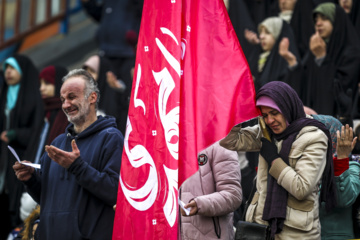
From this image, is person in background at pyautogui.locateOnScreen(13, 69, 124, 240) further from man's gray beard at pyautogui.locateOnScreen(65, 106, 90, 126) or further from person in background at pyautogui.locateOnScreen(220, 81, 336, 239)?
person in background at pyautogui.locateOnScreen(220, 81, 336, 239)

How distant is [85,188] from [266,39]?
189 inches

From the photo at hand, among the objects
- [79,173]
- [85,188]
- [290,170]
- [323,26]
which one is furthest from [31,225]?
[323,26]

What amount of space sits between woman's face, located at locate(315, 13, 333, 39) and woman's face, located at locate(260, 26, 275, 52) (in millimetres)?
755

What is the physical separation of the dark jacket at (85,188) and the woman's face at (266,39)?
4.30 m

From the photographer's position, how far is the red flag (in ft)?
15.4

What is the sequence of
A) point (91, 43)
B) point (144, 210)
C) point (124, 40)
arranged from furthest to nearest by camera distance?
point (91, 43) < point (124, 40) < point (144, 210)

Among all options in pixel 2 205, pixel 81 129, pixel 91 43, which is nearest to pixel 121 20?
pixel 91 43

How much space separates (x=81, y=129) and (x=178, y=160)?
1.32 metres

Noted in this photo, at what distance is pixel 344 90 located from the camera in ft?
28.1

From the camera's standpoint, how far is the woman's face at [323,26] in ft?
29.5

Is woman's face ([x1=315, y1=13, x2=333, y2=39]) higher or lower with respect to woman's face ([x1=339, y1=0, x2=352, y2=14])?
lower

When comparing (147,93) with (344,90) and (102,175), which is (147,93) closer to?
(102,175)

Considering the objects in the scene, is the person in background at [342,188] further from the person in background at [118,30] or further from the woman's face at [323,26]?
the person in background at [118,30]

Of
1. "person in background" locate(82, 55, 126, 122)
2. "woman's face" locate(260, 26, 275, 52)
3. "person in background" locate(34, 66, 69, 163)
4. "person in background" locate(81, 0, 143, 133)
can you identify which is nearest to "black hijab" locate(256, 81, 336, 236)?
"person in background" locate(34, 66, 69, 163)
